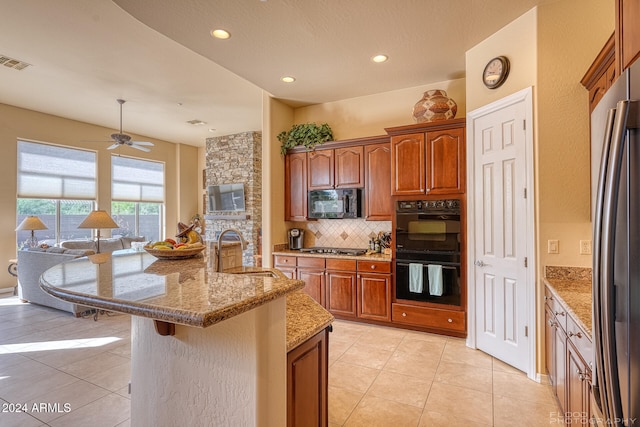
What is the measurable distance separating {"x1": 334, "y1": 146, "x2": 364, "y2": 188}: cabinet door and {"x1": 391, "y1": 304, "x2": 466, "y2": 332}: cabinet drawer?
169 centimetres

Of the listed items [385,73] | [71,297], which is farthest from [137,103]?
[71,297]

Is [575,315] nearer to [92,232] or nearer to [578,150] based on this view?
[578,150]

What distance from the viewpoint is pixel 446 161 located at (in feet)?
11.8

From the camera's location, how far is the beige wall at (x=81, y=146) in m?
5.82

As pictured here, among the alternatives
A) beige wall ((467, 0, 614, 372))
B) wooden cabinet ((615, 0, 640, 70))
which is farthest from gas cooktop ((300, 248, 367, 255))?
wooden cabinet ((615, 0, 640, 70))

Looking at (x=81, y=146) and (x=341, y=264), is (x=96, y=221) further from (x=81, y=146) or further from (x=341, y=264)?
(x=341, y=264)

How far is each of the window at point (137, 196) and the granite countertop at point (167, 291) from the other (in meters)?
7.05

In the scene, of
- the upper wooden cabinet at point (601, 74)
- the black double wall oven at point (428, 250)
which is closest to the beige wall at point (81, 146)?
the black double wall oven at point (428, 250)

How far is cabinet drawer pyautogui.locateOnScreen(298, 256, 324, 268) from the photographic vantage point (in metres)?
4.32

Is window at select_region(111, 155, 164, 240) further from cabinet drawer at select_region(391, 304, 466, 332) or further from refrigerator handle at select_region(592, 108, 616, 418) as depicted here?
refrigerator handle at select_region(592, 108, 616, 418)

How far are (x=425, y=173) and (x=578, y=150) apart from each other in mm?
1454

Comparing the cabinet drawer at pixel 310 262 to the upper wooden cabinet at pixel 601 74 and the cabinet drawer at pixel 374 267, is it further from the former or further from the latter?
the upper wooden cabinet at pixel 601 74

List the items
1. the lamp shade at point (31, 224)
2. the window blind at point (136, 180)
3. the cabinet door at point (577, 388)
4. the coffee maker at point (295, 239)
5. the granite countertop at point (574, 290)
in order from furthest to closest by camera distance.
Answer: the window blind at point (136, 180), the lamp shade at point (31, 224), the coffee maker at point (295, 239), the granite countertop at point (574, 290), the cabinet door at point (577, 388)

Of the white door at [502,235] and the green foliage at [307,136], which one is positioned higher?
the green foliage at [307,136]
